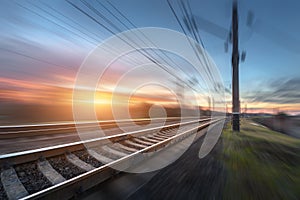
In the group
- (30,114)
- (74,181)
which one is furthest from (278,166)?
(30,114)

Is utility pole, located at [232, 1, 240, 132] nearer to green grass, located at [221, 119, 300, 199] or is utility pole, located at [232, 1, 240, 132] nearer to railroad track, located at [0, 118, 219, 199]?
green grass, located at [221, 119, 300, 199]

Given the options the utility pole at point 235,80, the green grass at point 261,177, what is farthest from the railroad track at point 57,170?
the utility pole at point 235,80

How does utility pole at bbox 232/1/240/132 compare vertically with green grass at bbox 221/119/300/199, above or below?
above

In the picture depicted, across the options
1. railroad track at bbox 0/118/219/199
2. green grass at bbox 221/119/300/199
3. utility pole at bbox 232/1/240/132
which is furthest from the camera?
utility pole at bbox 232/1/240/132

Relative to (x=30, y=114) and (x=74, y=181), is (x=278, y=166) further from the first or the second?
(x=30, y=114)

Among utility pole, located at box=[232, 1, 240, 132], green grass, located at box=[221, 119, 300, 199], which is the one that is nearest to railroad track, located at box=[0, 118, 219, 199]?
green grass, located at box=[221, 119, 300, 199]

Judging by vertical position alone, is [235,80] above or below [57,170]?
above

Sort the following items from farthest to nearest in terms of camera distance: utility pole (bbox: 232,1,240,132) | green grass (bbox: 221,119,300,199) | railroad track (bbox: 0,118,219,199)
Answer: utility pole (bbox: 232,1,240,132)
green grass (bbox: 221,119,300,199)
railroad track (bbox: 0,118,219,199)

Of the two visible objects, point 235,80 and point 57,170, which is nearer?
point 57,170

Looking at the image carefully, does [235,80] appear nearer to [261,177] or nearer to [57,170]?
[261,177]

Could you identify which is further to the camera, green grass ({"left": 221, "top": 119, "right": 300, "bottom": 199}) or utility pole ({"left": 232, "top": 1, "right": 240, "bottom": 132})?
utility pole ({"left": 232, "top": 1, "right": 240, "bottom": 132})

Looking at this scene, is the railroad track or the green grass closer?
the railroad track

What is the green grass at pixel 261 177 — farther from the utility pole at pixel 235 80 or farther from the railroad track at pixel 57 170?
the utility pole at pixel 235 80

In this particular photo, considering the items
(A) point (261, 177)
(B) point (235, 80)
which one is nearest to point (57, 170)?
(A) point (261, 177)
